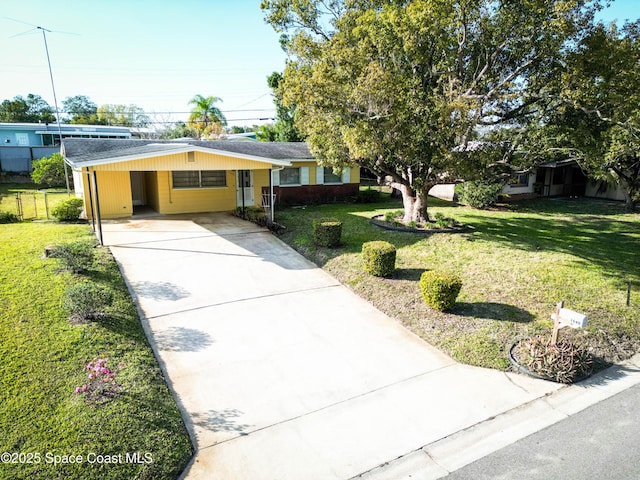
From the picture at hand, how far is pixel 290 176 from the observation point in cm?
1939

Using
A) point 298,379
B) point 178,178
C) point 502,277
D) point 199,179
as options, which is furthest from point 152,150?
point 502,277

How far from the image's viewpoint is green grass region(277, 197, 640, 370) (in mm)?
7141

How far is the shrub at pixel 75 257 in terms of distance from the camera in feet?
28.3

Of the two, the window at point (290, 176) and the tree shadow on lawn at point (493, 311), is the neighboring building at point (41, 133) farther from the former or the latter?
the tree shadow on lawn at point (493, 311)

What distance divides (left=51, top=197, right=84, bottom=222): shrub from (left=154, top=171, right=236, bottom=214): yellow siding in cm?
294

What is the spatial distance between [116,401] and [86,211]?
475 inches

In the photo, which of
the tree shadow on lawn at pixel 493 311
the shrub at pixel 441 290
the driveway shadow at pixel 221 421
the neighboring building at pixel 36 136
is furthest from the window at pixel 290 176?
the neighboring building at pixel 36 136

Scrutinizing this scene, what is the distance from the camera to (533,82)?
1111 centimetres

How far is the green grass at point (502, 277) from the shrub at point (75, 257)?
553 centimetres

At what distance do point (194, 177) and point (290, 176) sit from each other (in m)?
4.62

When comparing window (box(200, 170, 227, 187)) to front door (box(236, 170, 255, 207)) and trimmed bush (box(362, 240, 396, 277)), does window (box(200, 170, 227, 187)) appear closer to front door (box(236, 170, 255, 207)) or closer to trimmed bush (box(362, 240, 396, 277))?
Answer: front door (box(236, 170, 255, 207))

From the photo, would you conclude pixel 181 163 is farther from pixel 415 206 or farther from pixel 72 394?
pixel 72 394

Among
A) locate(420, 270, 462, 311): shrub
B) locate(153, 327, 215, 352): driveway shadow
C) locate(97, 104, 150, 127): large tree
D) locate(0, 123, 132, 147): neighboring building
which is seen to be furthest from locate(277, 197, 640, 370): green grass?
locate(97, 104, 150, 127): large tree

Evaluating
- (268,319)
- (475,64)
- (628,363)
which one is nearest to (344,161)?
(475,64)
